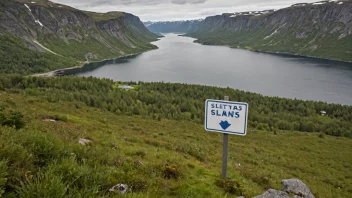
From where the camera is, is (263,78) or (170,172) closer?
(170,172)

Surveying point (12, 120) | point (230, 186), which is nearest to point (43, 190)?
point (230, 186)

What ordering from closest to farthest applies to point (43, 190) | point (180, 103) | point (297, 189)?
1. point (43, 190)
2. point (297, 189)
3. point (180, 103)

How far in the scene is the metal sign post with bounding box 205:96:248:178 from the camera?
31.1 ft

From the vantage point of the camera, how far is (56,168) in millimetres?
7078

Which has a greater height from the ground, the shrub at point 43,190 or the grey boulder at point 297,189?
the shrub at point 43,190

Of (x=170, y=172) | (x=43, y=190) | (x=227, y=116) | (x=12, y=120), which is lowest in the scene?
(x=170, y=172)

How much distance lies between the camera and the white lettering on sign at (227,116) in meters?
9.48

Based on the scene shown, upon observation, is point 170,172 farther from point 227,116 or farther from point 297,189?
point 297,189

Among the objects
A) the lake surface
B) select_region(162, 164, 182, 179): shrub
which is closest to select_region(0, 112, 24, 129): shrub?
select_region(162, 164, 182, 179): shrub

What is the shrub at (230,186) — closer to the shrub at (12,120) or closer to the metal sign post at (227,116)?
the metal sign post at (227,116)

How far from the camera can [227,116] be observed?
973 cm

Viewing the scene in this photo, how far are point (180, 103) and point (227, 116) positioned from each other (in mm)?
77833

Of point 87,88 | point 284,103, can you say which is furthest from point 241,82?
point 87,88

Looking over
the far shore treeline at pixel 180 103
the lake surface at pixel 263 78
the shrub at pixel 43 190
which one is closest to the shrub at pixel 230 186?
the shrub at pixel 43 190
